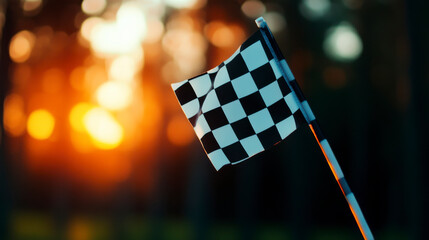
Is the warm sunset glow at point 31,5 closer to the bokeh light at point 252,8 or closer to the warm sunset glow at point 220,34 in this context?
the warm sunset glow at point 220,34

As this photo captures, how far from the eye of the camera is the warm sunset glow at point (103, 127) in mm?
15570

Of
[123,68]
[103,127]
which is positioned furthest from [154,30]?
[103,127]

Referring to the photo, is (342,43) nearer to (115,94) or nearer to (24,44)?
(115,94)

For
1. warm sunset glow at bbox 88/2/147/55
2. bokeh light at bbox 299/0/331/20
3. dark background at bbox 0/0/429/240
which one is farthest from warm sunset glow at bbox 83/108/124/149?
bokeh light at bbox 299/0/331/20

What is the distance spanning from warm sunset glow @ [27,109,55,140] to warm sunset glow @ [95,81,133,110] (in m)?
2.45

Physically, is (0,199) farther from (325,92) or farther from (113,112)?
(325,92)

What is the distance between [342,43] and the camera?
1447 cm

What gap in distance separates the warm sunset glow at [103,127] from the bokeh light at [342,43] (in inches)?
269

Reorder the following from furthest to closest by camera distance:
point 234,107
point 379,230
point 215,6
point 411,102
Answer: point 379,230
point 215,6
point 411,102
point 234,107

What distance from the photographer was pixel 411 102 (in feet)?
23.0

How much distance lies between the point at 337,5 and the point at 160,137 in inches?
247

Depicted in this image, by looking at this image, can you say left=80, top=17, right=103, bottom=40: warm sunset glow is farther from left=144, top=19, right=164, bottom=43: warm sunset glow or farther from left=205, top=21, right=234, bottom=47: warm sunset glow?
left=205, top=21, right=234, bottom=47: warm sunset glow

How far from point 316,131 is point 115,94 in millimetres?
12569

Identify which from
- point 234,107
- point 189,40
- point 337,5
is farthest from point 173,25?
point 234,107
